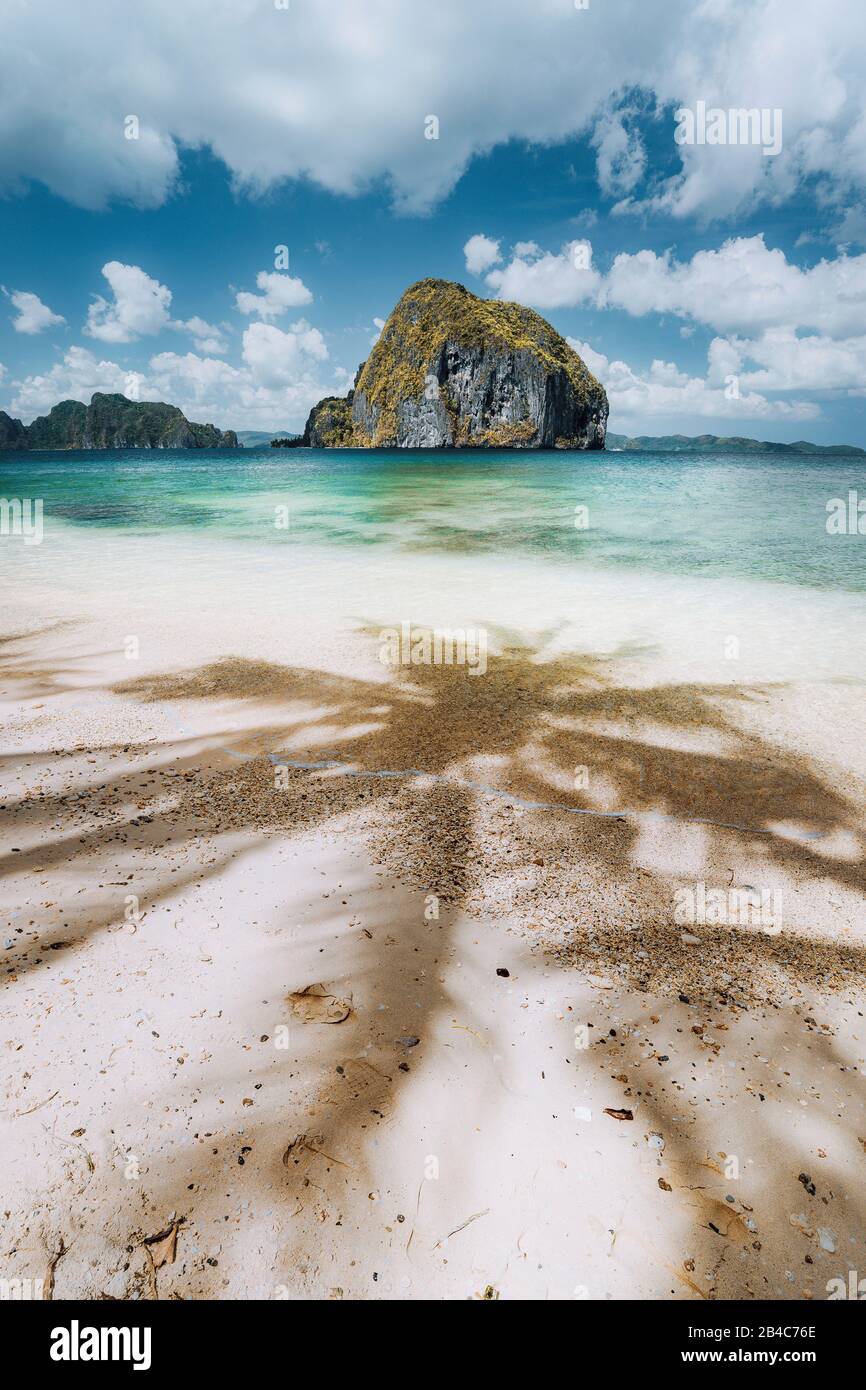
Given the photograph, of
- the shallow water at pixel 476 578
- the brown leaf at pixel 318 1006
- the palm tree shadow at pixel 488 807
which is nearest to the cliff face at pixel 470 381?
the shallow water at pixel 476 578

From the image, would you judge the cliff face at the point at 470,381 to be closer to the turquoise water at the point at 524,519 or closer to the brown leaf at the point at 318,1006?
the turquoise water at the point at 524,519

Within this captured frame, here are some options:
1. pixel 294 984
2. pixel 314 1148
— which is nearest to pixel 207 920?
pixel 294 984

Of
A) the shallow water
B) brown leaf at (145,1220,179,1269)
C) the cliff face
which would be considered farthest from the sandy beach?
the cliff face

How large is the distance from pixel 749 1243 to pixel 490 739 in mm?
4104

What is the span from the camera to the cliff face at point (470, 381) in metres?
136

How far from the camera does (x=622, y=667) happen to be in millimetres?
8266

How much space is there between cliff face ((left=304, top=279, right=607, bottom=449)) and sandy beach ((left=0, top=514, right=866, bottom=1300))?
14837cm

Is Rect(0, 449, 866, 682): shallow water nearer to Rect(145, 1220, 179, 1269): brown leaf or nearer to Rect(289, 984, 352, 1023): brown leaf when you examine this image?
Rect(289, 984, 352, 1023): brown leaf

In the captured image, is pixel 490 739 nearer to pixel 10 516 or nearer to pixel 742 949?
pixel 742 949

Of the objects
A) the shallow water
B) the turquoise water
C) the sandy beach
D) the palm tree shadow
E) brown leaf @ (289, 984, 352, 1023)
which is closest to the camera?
the sandy beach

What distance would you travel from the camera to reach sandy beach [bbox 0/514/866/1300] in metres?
2.03

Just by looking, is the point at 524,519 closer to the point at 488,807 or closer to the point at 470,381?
the point at 488,807
